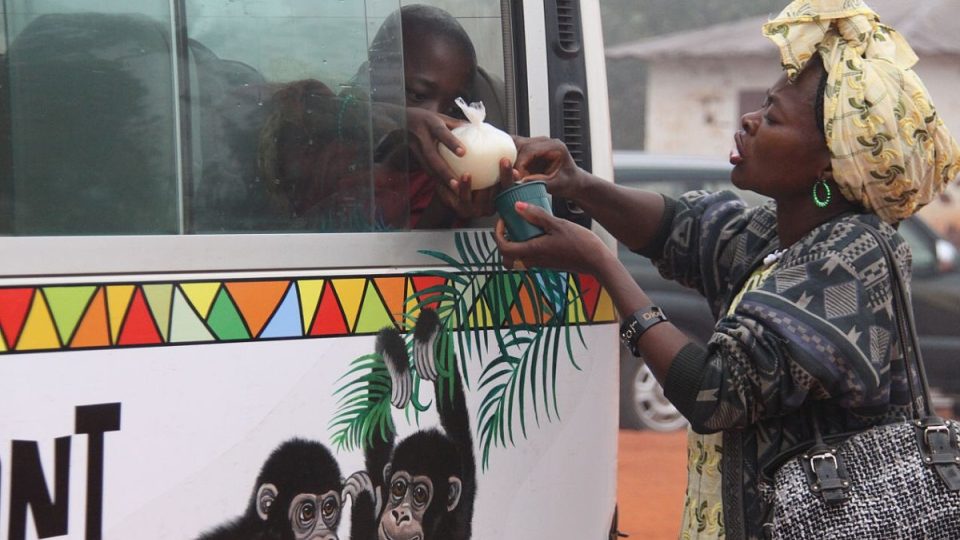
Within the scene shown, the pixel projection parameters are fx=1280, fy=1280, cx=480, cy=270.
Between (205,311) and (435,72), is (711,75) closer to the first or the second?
(435,72)

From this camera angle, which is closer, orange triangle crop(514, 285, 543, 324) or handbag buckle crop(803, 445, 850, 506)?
handbag buckle crop(803, 445, 850, 506)

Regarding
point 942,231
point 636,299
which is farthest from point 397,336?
point 942,231

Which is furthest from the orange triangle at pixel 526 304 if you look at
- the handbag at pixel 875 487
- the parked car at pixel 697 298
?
the parked car at pixel 697 298

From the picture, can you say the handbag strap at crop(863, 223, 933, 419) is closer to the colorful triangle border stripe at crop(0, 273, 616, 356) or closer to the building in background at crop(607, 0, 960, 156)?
the colorful triangle border stripe at crop(0, 273, 616, 356)

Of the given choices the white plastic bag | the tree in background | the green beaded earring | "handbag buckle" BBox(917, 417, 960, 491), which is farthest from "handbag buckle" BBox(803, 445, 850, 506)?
the tree in background

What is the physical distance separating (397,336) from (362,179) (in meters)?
0.30

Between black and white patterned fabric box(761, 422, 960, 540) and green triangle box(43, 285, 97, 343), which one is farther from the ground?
green triangle box(43, 285, 97, 343)

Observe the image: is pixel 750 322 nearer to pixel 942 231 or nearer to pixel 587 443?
pixel 587 443

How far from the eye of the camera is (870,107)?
7.22 feet

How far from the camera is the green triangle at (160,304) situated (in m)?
2.05

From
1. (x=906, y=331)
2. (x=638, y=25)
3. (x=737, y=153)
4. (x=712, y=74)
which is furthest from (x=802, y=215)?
(x=638, y=25)

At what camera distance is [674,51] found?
738 inches

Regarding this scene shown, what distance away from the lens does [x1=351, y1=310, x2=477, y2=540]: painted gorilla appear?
233cm

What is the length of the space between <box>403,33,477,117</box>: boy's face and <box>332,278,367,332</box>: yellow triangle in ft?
1.23
